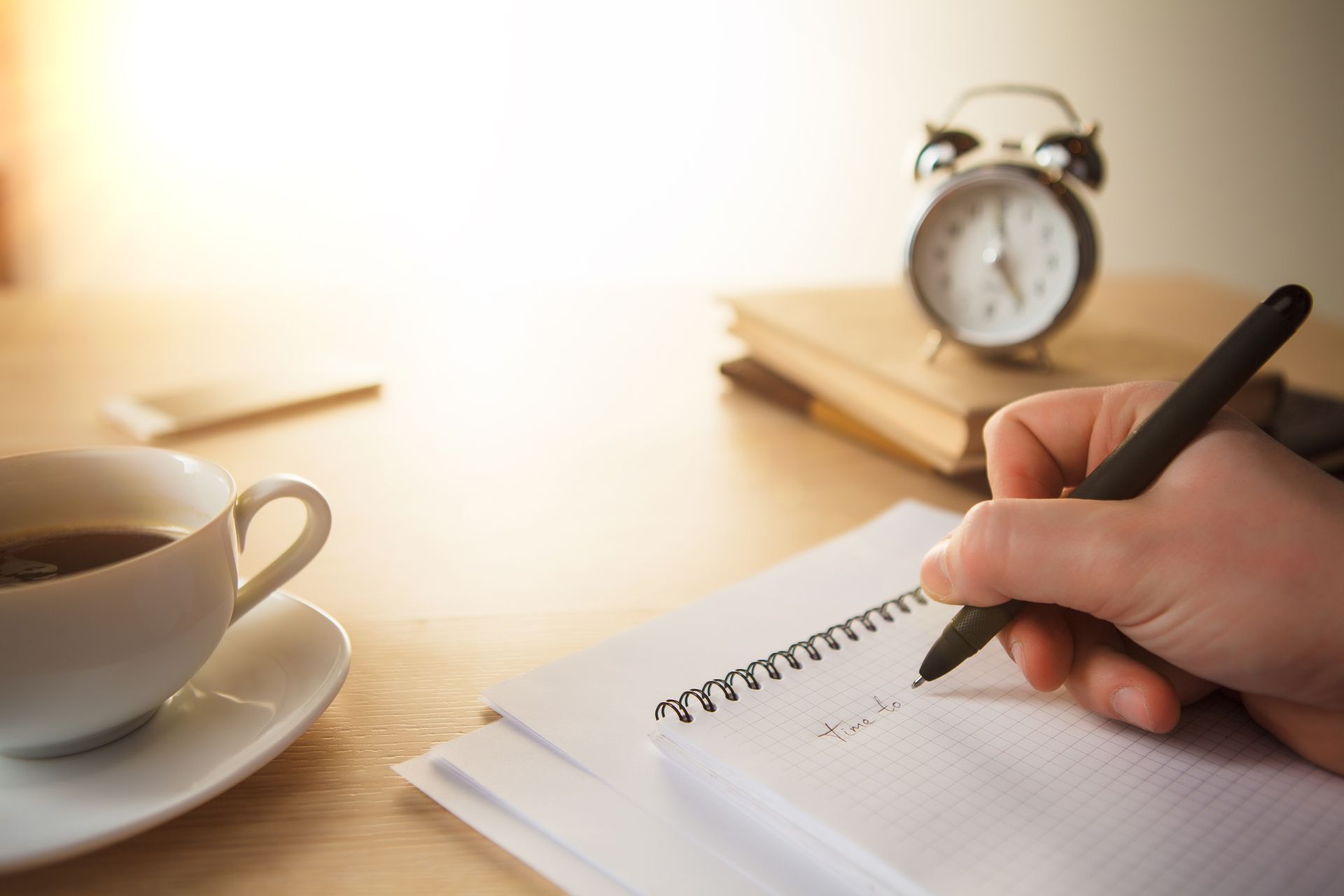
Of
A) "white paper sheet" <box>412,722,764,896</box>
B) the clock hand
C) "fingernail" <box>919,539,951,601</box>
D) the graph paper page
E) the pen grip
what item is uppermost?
the clock hand

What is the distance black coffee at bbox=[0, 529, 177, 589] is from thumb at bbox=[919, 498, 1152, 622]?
423 millimetres

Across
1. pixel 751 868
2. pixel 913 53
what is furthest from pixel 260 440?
pixel 913 53

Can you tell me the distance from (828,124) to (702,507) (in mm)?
2131

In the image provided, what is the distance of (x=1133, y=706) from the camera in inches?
20.3

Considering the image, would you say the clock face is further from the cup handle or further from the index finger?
the cup handle

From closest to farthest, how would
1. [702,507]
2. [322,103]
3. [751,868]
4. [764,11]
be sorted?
[751,868], [702,507], [322,103], [764,11]

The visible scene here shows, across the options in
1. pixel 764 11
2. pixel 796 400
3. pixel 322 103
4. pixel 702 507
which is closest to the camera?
pixel 702 507

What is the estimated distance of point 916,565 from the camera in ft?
2.43

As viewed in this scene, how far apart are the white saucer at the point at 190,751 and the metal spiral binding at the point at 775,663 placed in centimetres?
18

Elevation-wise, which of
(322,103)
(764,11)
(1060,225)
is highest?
(764,11)

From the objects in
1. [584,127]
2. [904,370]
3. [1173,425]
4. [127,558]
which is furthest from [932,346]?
[584,127]

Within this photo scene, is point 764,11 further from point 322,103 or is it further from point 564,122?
point 322,103

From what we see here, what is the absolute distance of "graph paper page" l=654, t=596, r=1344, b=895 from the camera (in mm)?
429

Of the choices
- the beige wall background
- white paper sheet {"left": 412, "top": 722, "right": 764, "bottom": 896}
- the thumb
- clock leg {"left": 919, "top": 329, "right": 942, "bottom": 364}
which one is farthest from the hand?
Result: the beige wall background
